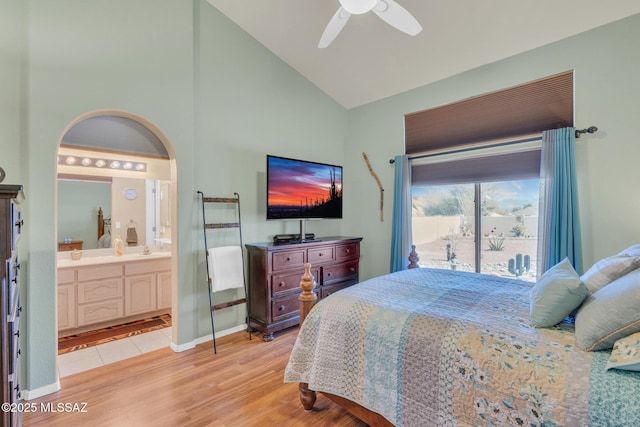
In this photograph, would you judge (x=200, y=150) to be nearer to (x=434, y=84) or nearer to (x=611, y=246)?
(x=434, y=84)

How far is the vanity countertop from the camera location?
3186mm

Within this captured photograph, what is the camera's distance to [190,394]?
7.16 ft

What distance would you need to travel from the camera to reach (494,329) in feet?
4.64

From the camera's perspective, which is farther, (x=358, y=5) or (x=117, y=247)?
(x=117, y=247)

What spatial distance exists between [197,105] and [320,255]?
216cm

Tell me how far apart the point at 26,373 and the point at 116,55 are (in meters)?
2.60

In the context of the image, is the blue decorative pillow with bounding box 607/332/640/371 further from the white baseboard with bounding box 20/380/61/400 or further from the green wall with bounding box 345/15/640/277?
the white baseboard with bounding box 20/380/61/400

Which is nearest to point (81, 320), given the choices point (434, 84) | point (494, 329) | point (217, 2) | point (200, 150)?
point (200, 150)

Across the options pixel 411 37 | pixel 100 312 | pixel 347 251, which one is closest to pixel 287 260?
pixel 347 251

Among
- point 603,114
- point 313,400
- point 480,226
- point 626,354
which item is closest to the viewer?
point 626,354

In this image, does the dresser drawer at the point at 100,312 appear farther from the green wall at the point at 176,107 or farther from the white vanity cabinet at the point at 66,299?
the green wall at the point at 176,107

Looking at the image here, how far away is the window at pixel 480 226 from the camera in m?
3.20

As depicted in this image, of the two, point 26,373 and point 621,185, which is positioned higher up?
point 621,185

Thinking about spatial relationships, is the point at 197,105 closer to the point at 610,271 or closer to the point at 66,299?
the point at 66,299
